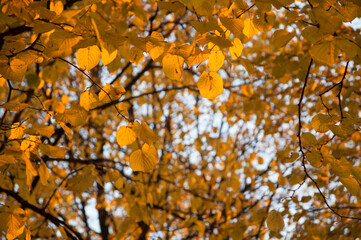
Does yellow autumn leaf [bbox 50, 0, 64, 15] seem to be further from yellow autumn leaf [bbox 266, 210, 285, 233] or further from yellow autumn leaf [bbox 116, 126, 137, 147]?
yellow autumn leaf [bbox 266, 210, 285, 233]

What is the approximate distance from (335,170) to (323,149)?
121mm

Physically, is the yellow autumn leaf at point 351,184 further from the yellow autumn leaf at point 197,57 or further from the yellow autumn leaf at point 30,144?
the yellow autumn leaf at point 30,144

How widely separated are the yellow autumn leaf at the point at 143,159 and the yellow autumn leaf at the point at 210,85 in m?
0.30

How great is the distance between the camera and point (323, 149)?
136cm

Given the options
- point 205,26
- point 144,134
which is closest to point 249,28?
point 205,26

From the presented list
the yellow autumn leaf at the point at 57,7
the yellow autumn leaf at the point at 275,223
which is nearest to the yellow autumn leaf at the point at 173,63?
the yellow autumn leaf at the point at 57,7

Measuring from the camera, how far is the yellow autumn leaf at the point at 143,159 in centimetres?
119

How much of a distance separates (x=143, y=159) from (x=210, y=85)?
1.26 ft

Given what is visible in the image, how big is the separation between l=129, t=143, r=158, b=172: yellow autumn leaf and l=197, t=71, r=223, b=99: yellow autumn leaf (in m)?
0.30

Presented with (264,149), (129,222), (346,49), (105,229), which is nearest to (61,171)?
(129,222)

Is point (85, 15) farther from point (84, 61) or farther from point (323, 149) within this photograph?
point (323, 149)

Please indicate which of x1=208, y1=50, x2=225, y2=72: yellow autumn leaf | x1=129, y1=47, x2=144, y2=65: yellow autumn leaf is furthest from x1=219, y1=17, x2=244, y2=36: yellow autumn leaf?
x1=129, y1=47, x2=144, y2=65: yellow autumn leaf

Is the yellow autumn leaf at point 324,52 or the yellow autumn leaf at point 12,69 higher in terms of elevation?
the yellow autumn leaf at point 12,69

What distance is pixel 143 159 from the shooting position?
1196 millimetres
